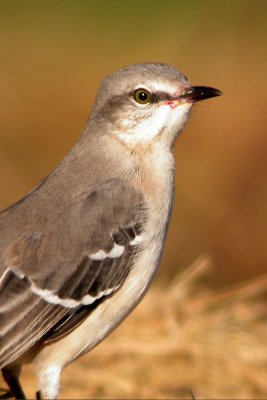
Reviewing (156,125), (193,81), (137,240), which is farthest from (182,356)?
(193,81)

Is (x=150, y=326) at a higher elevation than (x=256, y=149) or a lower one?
higher

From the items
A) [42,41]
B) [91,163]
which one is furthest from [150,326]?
[42,41]

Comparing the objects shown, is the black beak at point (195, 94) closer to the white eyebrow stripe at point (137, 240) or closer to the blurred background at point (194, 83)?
the white eyebrow stripe at point (137, 240)

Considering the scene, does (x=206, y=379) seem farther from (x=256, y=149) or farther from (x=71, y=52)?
(x=71, y=52)

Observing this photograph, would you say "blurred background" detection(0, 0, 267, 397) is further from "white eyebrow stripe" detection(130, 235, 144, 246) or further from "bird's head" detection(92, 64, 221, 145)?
"white eyebrow stripe" detection(130, 235, 144, 246)

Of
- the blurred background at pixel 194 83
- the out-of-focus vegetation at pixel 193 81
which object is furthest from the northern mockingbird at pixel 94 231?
the out-of-focus vegetation at pixel 193 81
